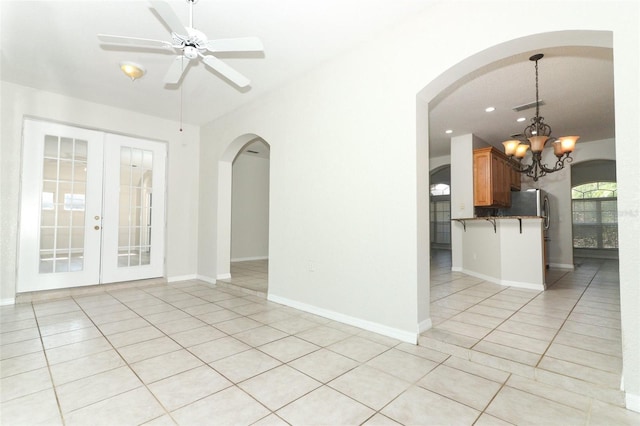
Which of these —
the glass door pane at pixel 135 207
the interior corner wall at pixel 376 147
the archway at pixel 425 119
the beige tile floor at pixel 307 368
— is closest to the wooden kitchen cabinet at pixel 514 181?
the beige tile floor at pixel 307 368

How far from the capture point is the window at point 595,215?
29.8ft

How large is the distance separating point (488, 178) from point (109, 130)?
6.78 metres

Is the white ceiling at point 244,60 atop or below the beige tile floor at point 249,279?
atop

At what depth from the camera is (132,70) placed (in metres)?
3.49

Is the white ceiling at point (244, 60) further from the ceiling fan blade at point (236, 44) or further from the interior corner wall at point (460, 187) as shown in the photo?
the interior corner wall at point (460, 187)

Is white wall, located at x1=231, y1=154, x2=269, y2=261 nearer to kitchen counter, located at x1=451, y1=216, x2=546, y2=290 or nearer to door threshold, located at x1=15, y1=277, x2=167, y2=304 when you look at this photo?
Answer: door threshold, located at x1=15, y1=277, x2=167, y2=304

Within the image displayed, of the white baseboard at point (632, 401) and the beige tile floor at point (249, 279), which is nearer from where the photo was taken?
the white baseboard at point (632, 401)

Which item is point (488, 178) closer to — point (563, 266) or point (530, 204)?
point (530, 204)

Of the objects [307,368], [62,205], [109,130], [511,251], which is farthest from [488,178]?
[62,205]

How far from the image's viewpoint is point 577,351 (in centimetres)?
222

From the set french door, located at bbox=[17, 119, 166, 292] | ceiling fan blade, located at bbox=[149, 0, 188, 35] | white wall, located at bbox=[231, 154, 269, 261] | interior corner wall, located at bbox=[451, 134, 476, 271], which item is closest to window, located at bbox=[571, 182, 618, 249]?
interior corner wall, located at bbox=[451, 134, 476, 271]

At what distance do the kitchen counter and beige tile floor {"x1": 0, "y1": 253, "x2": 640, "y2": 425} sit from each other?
32.6 inches

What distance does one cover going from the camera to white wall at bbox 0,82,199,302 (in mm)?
3904

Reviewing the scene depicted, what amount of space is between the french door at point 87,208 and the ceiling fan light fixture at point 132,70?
1.77m
